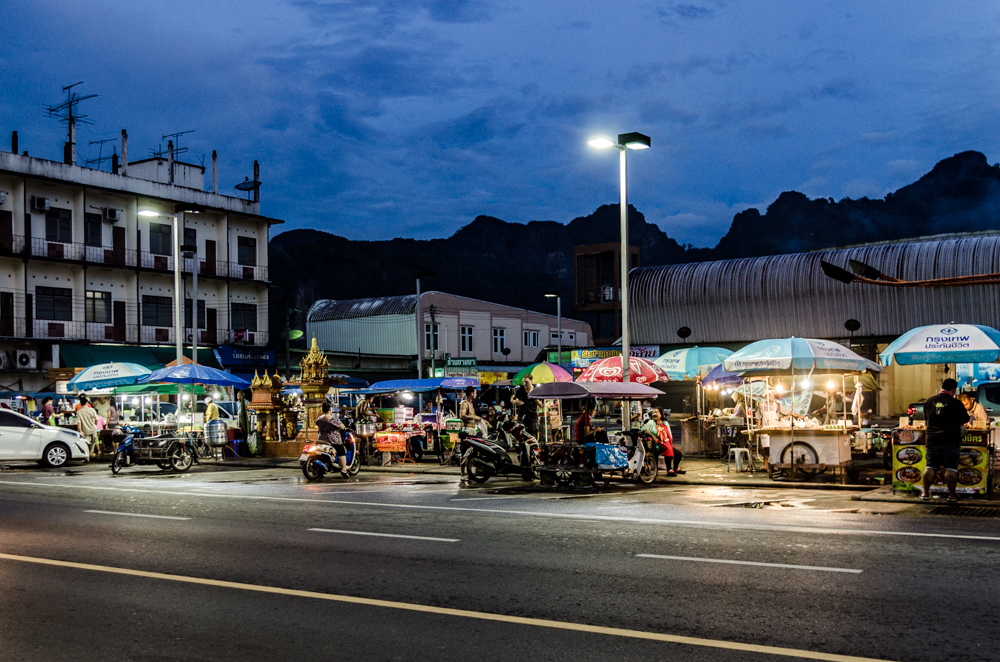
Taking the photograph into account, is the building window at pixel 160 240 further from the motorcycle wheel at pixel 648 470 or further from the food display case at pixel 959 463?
the food display case at pixel 959 463

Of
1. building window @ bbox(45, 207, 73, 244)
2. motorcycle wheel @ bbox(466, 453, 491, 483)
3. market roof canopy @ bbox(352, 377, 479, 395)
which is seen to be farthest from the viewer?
building window @ bbox(45, 207, 73, 244)

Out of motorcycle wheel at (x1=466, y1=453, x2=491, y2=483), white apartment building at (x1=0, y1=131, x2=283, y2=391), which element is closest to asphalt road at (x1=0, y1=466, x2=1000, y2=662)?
motorcycle wheel at (x1=466, y1=453, x2=491, y2=483)

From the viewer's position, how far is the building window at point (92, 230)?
44875 millimetres

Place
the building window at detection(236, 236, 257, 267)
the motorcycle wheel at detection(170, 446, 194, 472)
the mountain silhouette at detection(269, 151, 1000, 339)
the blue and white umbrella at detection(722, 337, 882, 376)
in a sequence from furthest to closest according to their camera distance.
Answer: the mountain silhouette at detection(269, 151, 1000, 339) < the building window at detection(236, 236, 257, 267) < the motorcycle wheel at detection(170, 446, 194, 472) < the blue and white umbrella at detection(722, 337, 882, 376)

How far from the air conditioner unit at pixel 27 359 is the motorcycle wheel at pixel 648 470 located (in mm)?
32932

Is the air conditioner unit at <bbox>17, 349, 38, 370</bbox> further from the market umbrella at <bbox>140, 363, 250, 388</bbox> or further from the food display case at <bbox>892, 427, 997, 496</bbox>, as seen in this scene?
the food display case at <bbox>892, 427, 997, 496</bbox>

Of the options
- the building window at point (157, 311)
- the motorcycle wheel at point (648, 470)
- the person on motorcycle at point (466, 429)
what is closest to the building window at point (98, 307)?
the building window at point (157, 311)

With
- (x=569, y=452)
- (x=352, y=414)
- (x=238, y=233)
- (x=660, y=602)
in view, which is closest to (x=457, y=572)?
(x=660, y=602)

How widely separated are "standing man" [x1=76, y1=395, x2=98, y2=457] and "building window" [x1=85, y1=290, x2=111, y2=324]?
17.8 m

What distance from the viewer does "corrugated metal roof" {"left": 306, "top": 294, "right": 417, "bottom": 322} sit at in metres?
64.8

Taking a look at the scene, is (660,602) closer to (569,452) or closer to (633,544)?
(633,544)

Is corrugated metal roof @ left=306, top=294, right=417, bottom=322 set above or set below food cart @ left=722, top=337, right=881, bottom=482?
above

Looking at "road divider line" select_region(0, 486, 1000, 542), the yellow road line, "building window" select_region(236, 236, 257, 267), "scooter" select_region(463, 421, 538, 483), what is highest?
"building window" select_region(236, 236, 257, 267)

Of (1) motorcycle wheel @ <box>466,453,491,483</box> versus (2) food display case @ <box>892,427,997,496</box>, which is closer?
(2) food display case @ <box>892,427,997,496</box>
